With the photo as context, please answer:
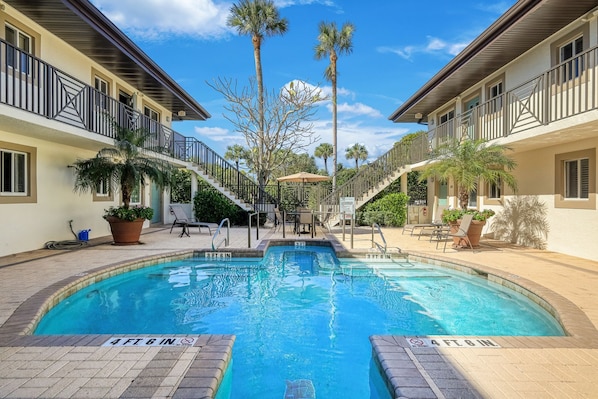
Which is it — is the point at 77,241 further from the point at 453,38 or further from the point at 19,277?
the point at 453,38

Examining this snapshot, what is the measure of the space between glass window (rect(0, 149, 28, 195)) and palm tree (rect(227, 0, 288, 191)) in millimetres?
11594

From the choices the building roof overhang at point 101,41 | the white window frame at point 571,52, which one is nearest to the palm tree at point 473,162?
the white window frame at point 571,52

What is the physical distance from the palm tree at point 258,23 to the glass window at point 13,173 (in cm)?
1159

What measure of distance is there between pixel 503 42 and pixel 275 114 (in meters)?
12.3

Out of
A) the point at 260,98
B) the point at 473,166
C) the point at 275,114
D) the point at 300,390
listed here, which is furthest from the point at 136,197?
the point at 300,390

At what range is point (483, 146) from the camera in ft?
35.3

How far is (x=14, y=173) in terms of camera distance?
375 inches

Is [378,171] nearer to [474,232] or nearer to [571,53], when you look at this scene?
[474,232]

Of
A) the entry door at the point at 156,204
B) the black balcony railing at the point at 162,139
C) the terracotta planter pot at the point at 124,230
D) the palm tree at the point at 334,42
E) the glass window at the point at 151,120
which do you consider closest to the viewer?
the black balcony railing at the point at 162,139

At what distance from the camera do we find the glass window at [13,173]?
923 cm

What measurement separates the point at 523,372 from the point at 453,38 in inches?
836

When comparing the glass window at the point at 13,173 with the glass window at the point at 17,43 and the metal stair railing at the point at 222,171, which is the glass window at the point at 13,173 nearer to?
the glass window at the point at 17,43

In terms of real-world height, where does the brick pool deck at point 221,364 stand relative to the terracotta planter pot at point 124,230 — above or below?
below

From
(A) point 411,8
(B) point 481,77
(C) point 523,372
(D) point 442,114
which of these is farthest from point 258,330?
(A) point 411,8
